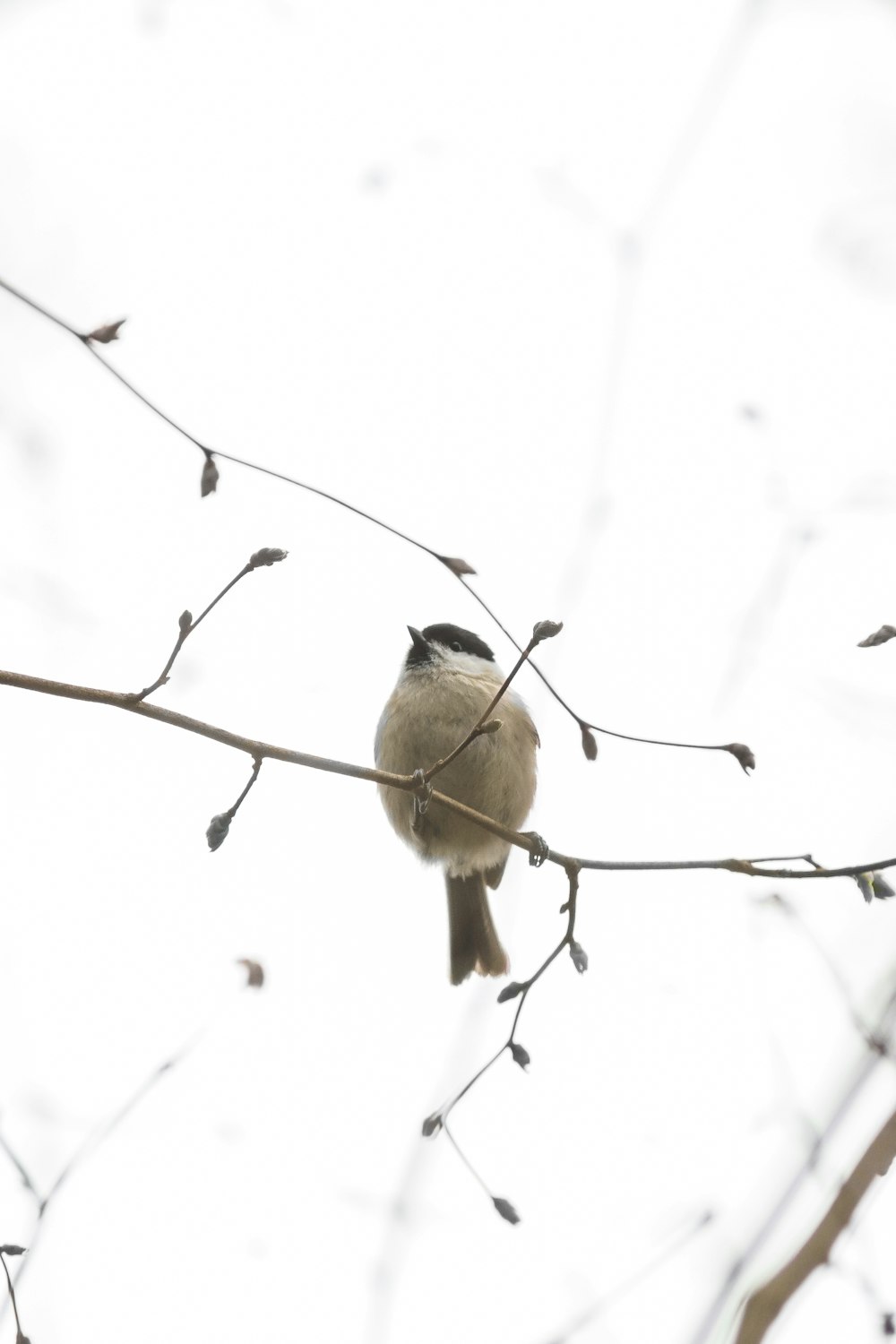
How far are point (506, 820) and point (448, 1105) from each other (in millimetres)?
2498

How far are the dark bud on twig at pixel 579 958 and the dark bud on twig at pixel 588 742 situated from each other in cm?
45

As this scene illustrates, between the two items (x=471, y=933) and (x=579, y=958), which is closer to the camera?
(x=579, y=958)

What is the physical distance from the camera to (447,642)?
603cm

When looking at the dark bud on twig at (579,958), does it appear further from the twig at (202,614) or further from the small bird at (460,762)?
the small bird at (460,762)

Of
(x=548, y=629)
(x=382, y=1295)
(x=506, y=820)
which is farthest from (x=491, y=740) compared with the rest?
(x=548, y=629)

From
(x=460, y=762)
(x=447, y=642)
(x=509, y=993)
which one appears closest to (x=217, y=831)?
(x=509, y=993)

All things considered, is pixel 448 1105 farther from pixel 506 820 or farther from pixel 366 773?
pixel 506 820

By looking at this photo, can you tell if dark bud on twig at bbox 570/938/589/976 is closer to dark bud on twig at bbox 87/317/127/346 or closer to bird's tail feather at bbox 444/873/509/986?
dark bud on twig at bbox 87/317/127/346

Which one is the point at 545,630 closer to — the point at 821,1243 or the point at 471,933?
the point at 821,1243

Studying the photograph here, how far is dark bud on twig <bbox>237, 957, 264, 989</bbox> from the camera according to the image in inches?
136

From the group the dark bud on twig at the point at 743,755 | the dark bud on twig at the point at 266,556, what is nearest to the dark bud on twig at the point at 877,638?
the dark bud on twig at the point at 743,755

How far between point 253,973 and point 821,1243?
2.02 meters

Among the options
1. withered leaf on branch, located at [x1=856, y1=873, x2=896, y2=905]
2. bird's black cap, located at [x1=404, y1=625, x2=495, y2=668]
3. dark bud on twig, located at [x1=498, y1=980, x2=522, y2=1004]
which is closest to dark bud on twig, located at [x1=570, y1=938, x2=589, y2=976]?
dark bud on twig, located at [x1=498, y1=980, x2=522, y2=1004]

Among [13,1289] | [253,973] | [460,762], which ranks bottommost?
[13,1289]
